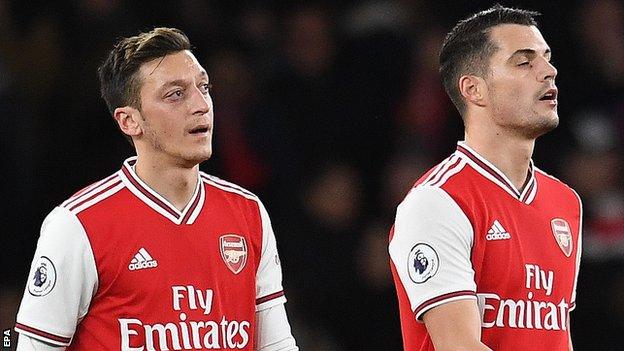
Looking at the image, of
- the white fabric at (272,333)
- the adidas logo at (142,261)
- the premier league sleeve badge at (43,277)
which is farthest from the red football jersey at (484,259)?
the premier league sleeve badge at (43,277)

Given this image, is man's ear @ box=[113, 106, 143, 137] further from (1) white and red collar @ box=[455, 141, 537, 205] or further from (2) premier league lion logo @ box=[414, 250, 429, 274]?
(1) white and red collar @ box=[455, 141, 537, 205]

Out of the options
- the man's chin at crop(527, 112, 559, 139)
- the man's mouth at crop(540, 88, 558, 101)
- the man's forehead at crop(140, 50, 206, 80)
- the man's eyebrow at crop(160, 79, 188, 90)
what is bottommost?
the man's chin at crop(527, 112, 559, 139)

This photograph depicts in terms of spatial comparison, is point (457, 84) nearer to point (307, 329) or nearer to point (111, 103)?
point (111, 103)

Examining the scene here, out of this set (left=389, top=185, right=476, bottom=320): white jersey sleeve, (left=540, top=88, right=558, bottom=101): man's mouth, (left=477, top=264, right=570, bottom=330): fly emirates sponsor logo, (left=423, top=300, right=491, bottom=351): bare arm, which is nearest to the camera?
(left=423, top=300, right=491, bottom=351): bare arm

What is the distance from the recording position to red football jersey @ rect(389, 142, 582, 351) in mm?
4656

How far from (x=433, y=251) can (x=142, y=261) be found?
1.02m

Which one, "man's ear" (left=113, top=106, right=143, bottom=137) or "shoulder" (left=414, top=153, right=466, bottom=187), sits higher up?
"man's ear" (left=113, top=106, right=143, bottom=137)

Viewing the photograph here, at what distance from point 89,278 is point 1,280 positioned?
112 inches

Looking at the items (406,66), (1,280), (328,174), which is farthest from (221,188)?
(406,66)

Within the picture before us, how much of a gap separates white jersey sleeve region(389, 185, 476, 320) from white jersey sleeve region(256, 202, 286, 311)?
48 cm

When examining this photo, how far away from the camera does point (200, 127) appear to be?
4766mm

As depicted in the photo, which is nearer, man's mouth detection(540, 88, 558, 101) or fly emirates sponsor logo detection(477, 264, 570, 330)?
fly emirates sponsor logo detection(477, 264, 570, 330)

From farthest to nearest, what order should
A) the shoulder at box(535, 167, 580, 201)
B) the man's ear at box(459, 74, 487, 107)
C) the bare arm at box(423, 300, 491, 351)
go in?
1. the shoulder at box(535, 167, 580, 201)
2. the man's ear at box(459, 74, 487, 107)
3. the bare arm at box(423, 300, 491, 351)

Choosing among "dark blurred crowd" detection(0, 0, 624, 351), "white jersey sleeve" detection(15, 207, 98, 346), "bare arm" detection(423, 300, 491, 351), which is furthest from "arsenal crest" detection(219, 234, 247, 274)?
"dark blurred crowd" detection(0, 0, 624, 351)
